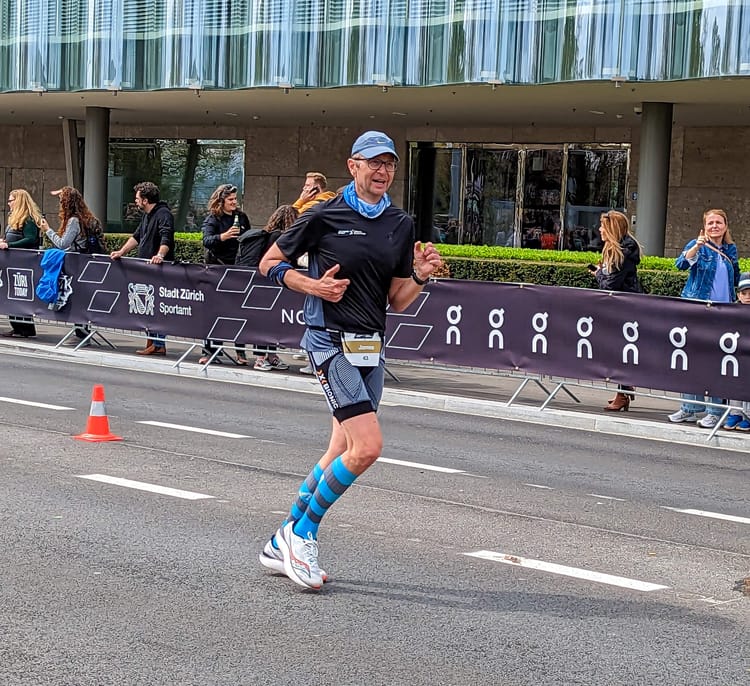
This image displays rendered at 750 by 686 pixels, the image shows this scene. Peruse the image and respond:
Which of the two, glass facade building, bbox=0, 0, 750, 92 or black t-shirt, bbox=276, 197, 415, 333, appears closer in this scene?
black t-shirt, bbox=276, 197, 415, 333

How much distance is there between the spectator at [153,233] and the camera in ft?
53.9

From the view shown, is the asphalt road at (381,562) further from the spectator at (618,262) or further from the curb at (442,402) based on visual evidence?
the spectator at (618,262)

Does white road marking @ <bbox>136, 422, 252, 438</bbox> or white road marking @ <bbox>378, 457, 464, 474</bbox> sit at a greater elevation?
white road marking @ <bbox>378, 457, 464, 474</bbox>

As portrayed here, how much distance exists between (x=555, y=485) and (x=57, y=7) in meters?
21.0

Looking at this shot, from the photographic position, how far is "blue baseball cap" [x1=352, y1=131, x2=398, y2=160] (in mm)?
6047

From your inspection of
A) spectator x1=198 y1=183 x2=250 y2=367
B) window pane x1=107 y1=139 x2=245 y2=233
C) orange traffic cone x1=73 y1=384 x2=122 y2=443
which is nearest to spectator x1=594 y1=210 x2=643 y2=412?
spectator x1=198 y1=183 x2=250 y2=367

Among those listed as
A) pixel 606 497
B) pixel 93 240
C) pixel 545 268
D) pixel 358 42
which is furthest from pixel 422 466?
pixel 358 42

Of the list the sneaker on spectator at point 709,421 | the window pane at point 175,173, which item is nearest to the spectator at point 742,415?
the sneaker on spectator at point 709,421

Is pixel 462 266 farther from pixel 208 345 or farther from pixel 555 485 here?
pixel 555 485

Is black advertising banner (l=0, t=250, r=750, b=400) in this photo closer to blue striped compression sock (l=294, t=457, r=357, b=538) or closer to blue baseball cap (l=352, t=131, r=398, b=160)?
blue baseball cap (l=352, t=131, r=398, b=160)

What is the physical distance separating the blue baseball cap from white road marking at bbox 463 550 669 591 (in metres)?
2.18

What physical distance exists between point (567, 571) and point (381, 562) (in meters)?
0.93

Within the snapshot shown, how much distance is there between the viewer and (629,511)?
331 inches

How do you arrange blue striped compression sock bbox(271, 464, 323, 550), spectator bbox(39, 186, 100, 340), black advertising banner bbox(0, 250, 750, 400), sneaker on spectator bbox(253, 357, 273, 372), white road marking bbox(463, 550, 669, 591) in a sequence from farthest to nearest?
spectator bbox(39, 186, 100, 340) < sneaker on spectator bbox(253, 357, 273, 372) < black advertising banner bbox(0, 250, 750, 400) < white road marking bbox(463, 550, 669, 591) < blue striped compression sock bbox(271, 464, 323, 550)
